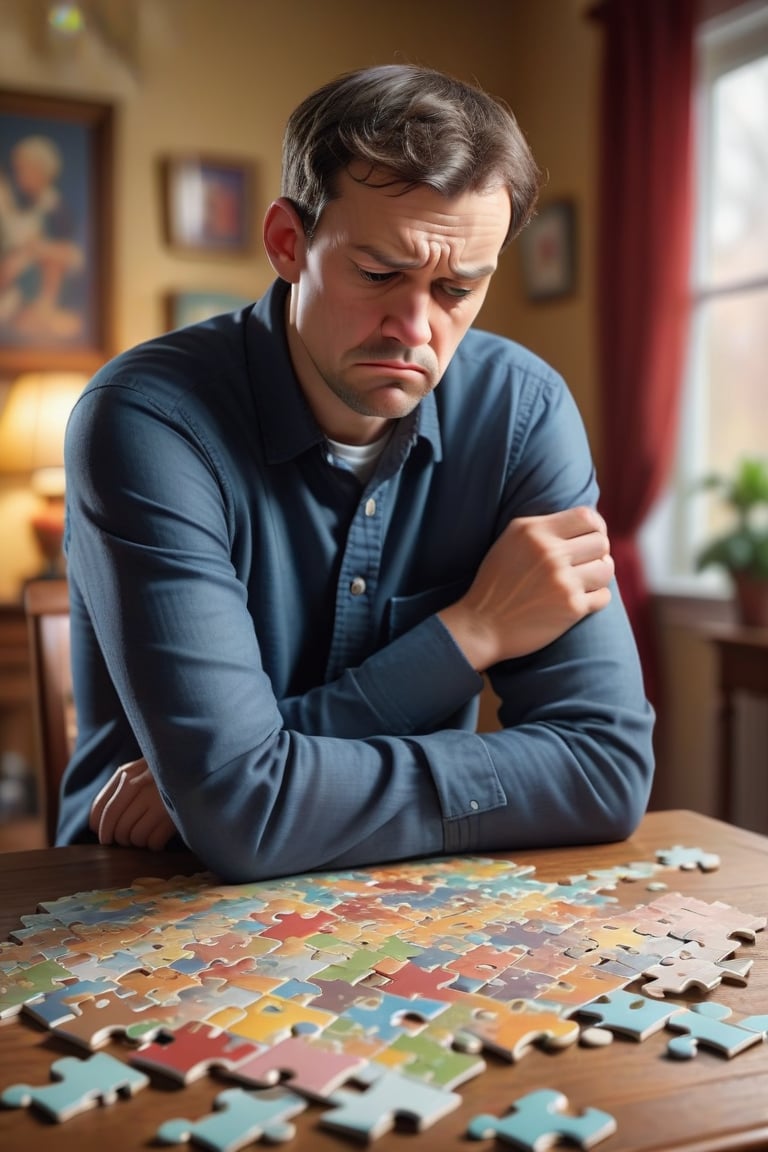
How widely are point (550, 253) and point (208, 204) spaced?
1462mm

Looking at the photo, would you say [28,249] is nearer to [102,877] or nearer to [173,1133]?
[102,877]

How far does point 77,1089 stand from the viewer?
0.78 metres

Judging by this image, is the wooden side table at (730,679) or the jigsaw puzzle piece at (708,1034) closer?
the jigsaw puzzle piece at (708,1034)

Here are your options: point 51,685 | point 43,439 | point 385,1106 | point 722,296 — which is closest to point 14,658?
point 43,439

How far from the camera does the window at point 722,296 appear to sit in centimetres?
416

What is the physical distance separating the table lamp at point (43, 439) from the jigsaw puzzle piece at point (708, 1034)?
12.1 feet

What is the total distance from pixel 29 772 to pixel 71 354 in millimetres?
1689

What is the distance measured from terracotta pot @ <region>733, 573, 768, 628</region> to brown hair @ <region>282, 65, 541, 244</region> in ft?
8.24

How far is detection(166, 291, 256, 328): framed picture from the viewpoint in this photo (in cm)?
502

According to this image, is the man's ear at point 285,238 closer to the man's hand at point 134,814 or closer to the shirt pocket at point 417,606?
the shirt pocket at point 417,606

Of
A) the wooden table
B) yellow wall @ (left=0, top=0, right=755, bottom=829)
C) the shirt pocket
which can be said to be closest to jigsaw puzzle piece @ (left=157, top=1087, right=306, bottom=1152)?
the wooden table

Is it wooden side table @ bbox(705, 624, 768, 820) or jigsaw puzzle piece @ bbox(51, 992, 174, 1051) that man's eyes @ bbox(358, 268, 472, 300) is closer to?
jigsaw puzzle piece @ bbox(51, 992, 174, 1051)

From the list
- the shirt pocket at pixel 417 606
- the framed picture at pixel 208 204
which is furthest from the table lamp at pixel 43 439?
the shirt pocket at pixel 417 606

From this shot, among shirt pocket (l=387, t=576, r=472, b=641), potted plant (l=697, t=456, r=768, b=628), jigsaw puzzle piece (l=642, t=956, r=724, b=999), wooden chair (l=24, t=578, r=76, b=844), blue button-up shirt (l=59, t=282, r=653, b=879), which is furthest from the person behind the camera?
potted plant (l=697, t=456, r=768, b=628)
